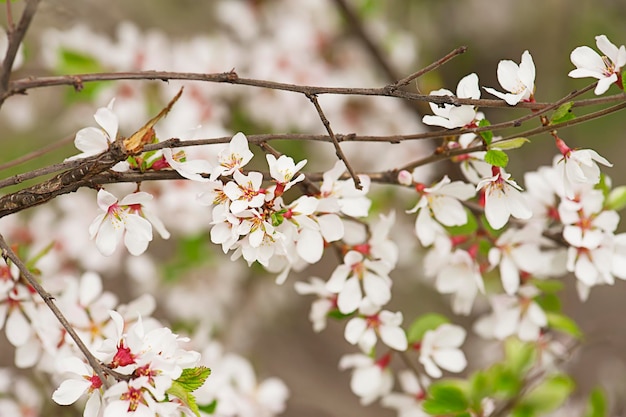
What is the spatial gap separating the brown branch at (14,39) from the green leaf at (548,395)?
0.78 m

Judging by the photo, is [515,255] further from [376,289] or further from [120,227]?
[120,227]

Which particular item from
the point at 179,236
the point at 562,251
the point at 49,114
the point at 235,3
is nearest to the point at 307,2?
the point at 235,3

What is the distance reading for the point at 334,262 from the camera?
2260 mm

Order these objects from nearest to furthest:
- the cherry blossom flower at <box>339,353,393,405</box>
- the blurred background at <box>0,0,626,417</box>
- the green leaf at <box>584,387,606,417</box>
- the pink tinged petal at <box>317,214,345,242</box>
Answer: the pink tinged petal at <box>317,214,345,242</box> → the cherry blossom flower at <box>339,353,393,405</box> → the green leaf at <box>584,387,606,417</box> → the blurred background at <box>0,0,626,417</box>

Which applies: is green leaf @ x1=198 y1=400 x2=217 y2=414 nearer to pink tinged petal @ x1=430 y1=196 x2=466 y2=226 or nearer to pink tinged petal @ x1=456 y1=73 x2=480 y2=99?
pink tinged petal @ x1=430 y1=196 x2=466 y2=226

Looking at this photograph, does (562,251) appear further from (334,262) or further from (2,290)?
(334,262)

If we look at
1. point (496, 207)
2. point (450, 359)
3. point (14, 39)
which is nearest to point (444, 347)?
point (450, 359)

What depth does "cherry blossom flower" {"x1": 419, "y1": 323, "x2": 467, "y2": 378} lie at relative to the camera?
0.90 metres

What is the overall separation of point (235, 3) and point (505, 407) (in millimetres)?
1036

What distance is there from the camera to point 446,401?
905 millimetres

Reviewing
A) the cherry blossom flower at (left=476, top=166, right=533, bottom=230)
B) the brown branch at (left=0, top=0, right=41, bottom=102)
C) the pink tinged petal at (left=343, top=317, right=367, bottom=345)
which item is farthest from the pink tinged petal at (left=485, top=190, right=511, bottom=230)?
the brown branch at (left=0, top=0, right=41, bottom=102)

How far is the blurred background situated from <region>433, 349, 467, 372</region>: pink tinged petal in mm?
424

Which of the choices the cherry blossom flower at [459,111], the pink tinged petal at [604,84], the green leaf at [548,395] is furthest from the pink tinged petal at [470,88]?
the green leaf at [548,395]

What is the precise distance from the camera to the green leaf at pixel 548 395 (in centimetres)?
100
